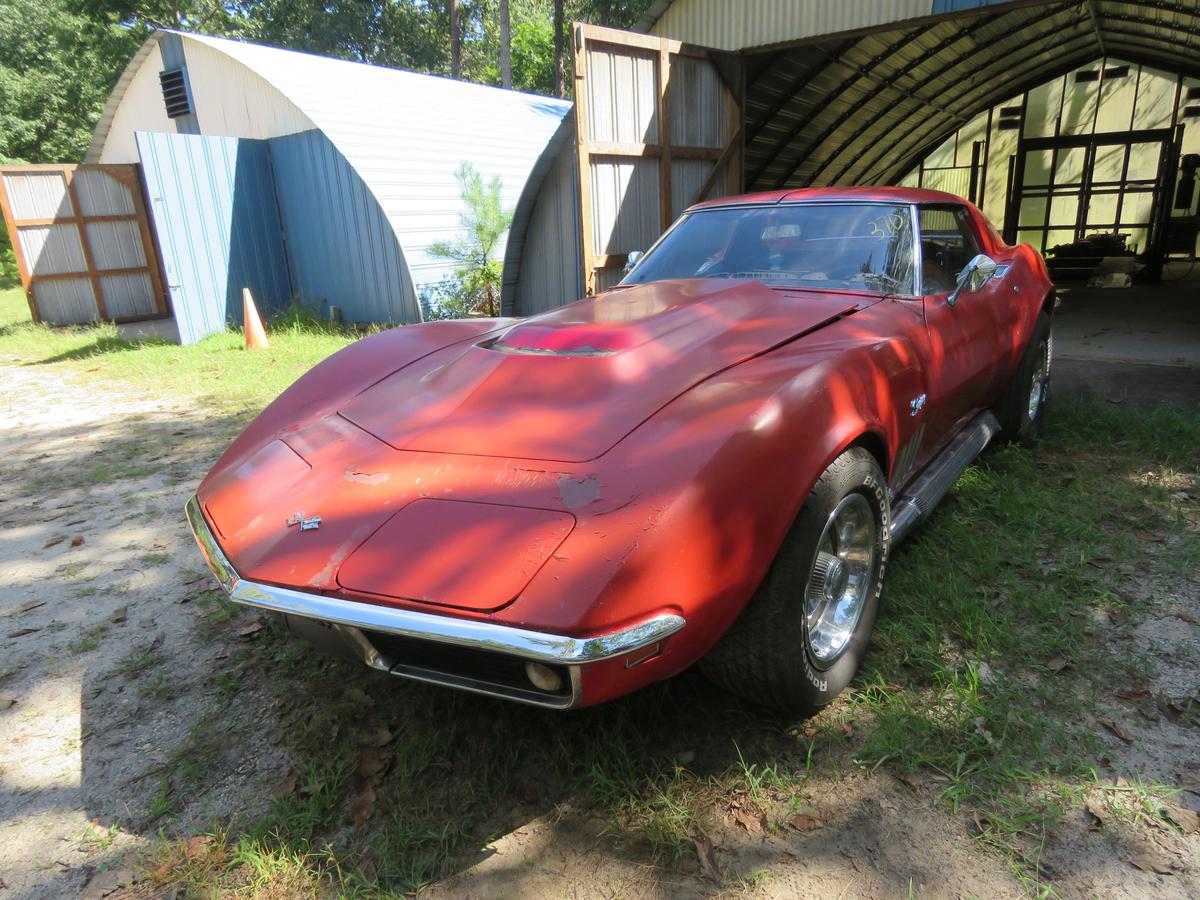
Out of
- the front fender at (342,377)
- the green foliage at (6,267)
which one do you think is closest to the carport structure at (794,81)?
the front fender at (342,377)

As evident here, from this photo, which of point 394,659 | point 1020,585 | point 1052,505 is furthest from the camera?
point 1052,505

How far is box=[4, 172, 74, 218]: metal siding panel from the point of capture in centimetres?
1180

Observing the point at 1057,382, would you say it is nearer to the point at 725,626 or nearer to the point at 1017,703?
the point at 1017,703

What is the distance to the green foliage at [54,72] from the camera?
25406 millimetres

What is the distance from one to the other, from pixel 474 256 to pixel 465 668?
9.64 m

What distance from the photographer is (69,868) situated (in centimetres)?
196

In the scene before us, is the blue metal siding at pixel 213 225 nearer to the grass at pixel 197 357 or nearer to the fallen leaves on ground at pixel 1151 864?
the grass at pixel 197 357

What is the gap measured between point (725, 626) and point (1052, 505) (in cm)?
272

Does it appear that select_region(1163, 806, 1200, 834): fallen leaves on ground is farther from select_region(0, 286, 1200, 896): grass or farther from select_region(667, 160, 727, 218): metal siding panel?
select_region(667, 160, 727, 218): metal siding panel

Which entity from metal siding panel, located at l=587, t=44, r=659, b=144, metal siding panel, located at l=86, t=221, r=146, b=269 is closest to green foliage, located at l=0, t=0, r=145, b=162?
metal siding panel, located at l=86, t=221, r=146, b=269

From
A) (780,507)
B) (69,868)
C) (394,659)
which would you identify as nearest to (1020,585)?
(780,507)

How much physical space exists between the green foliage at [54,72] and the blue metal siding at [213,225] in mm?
20211

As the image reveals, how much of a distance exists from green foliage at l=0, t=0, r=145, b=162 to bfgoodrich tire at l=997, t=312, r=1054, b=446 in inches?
1221

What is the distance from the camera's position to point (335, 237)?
435 inches
